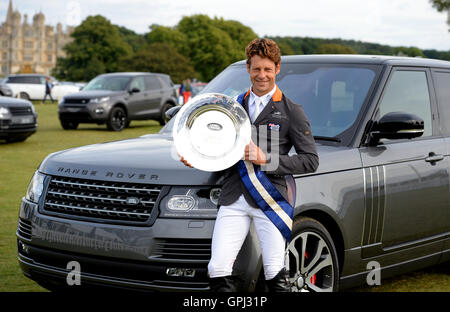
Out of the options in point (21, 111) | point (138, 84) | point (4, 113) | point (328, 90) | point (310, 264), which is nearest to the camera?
point (310, 264)

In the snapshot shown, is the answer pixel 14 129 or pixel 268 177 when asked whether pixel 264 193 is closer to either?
pixel 268 177

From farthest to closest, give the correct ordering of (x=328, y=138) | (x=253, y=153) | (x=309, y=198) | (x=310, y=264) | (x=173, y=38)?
1. (x=173, y=38)
2. (x=328, y=138)
3. (x=310, y=264)
4. (x=309, y=198)
5. (x=253, y=153)

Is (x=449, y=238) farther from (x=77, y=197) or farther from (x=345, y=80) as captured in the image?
(x=77, y=197)

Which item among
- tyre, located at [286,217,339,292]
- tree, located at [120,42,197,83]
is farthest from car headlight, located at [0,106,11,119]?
tree, located at [120,42,197,83]

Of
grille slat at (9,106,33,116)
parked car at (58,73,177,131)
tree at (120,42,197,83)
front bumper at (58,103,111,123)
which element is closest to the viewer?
grille slat at (9,106,33,116)

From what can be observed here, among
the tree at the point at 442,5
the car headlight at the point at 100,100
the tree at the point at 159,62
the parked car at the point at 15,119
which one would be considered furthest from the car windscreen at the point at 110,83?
the tree at the point at 159,62

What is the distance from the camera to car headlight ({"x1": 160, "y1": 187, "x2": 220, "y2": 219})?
13.3 feet

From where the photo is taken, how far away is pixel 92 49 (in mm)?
107438

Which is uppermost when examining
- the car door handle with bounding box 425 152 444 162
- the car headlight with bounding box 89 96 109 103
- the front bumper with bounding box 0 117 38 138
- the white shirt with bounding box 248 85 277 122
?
the white shirt with bounding box 248 85 277 122

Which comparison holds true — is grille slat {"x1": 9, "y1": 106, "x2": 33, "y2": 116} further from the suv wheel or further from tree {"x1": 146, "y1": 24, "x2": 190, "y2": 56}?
tree {"x1": 146, "y1": 24, "x2": 190, "y2": 56}

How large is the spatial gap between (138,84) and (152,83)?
777 millimetres

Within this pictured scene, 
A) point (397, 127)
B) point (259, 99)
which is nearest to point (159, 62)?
point (397, 127)

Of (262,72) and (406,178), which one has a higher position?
(262,72)

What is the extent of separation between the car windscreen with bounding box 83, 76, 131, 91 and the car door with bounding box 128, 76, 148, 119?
0.24 m
